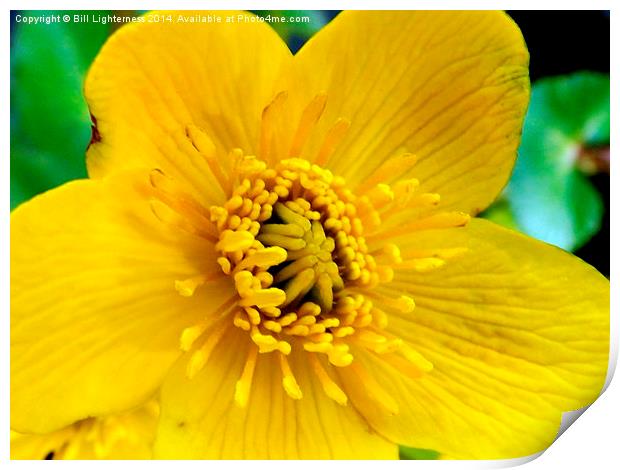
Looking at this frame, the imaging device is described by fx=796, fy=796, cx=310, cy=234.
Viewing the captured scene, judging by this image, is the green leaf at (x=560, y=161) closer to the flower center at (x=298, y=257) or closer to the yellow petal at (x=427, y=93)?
the yellow petal at (x=427, y=93)

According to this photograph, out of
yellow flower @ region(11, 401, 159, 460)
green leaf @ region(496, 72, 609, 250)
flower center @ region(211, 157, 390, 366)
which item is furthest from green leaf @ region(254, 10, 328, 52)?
yellow flower @ region(11, 401, 159, 460)

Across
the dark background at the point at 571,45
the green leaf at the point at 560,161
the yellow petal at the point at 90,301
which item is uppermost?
the dark background at the point at 571,45

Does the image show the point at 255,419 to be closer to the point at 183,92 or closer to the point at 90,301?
the point at 90,301

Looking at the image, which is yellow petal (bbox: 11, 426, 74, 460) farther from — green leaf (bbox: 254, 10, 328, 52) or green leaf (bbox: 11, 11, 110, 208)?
green leaf (bbox: 254, 10, 328, 52)

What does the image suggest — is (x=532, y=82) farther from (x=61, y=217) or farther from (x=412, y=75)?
(x=61, y=217)

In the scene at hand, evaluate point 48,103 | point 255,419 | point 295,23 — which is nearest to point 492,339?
point 255,419

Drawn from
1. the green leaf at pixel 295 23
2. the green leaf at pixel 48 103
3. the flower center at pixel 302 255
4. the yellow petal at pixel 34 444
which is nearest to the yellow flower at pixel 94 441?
the yellow petal at pixel 34 444

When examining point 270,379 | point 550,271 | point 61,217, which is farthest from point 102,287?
point 550,271
